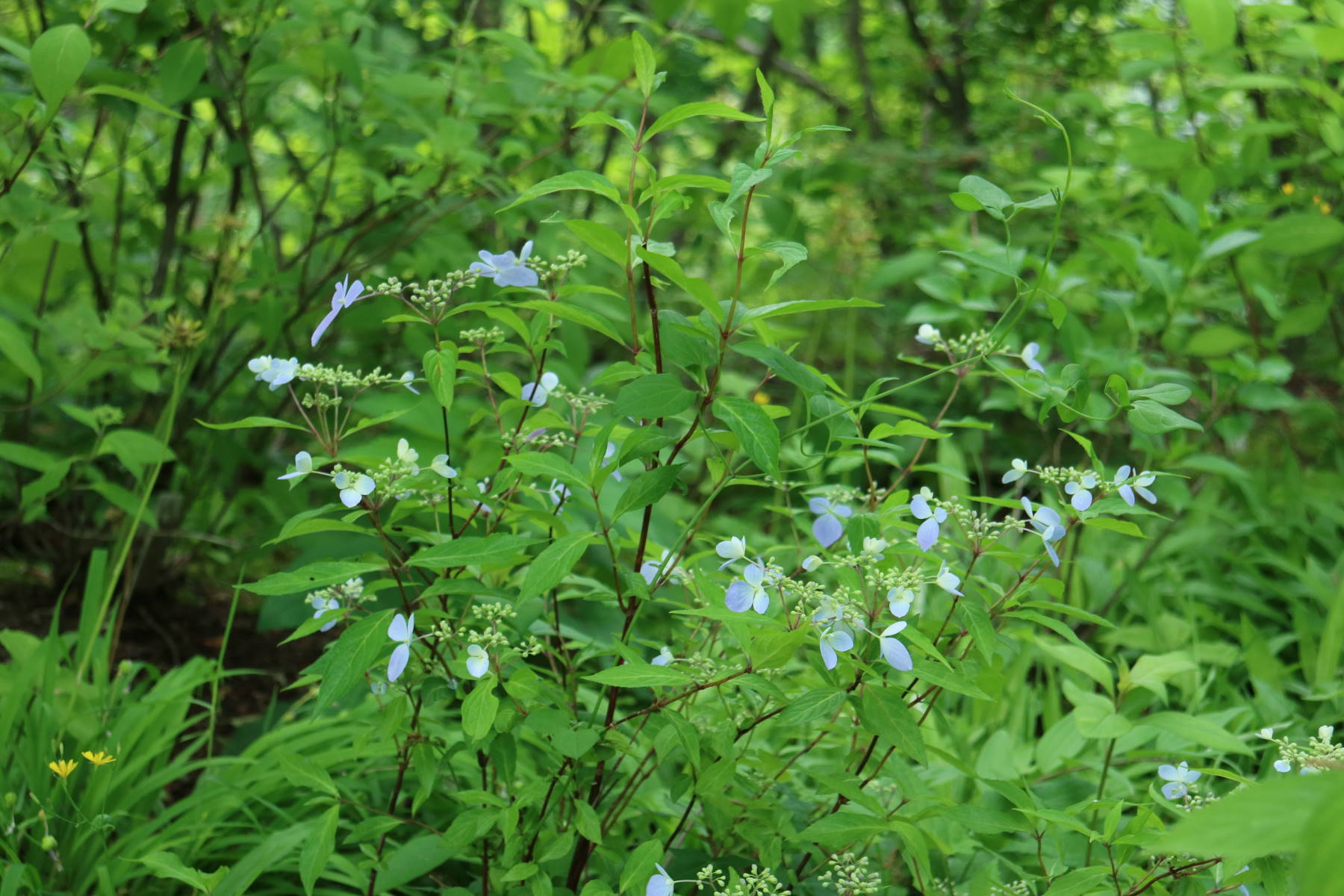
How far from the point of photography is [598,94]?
206 centimetres

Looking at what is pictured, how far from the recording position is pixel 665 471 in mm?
971

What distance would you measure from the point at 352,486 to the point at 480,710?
243 millimetres

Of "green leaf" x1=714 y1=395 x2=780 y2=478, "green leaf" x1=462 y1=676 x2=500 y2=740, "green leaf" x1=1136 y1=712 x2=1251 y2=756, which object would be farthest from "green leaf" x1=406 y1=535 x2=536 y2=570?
"green leaf" x1=1136 y1=712 x2=1251 y2=756

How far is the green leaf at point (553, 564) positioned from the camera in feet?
2.99

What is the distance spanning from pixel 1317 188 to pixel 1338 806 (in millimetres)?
2524

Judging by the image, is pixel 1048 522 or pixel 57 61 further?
Answer: pixel 57 61

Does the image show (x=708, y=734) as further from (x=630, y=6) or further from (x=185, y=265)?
(x=630, y=6)

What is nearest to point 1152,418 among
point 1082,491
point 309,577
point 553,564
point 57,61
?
point 1082,491

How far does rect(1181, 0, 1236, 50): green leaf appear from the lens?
1982 mm

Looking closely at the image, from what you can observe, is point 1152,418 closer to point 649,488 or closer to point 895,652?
point 895,652

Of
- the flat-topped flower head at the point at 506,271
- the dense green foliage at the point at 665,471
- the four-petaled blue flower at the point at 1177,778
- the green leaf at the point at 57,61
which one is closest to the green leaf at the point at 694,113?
the dense green foliage at the point at 665,471

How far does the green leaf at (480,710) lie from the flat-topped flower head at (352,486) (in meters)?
0.21

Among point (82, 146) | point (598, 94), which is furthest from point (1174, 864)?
point (82, 146)

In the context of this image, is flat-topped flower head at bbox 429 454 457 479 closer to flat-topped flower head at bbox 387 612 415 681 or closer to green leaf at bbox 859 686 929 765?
flat-topped flower head at bbox 387 612 415 681
